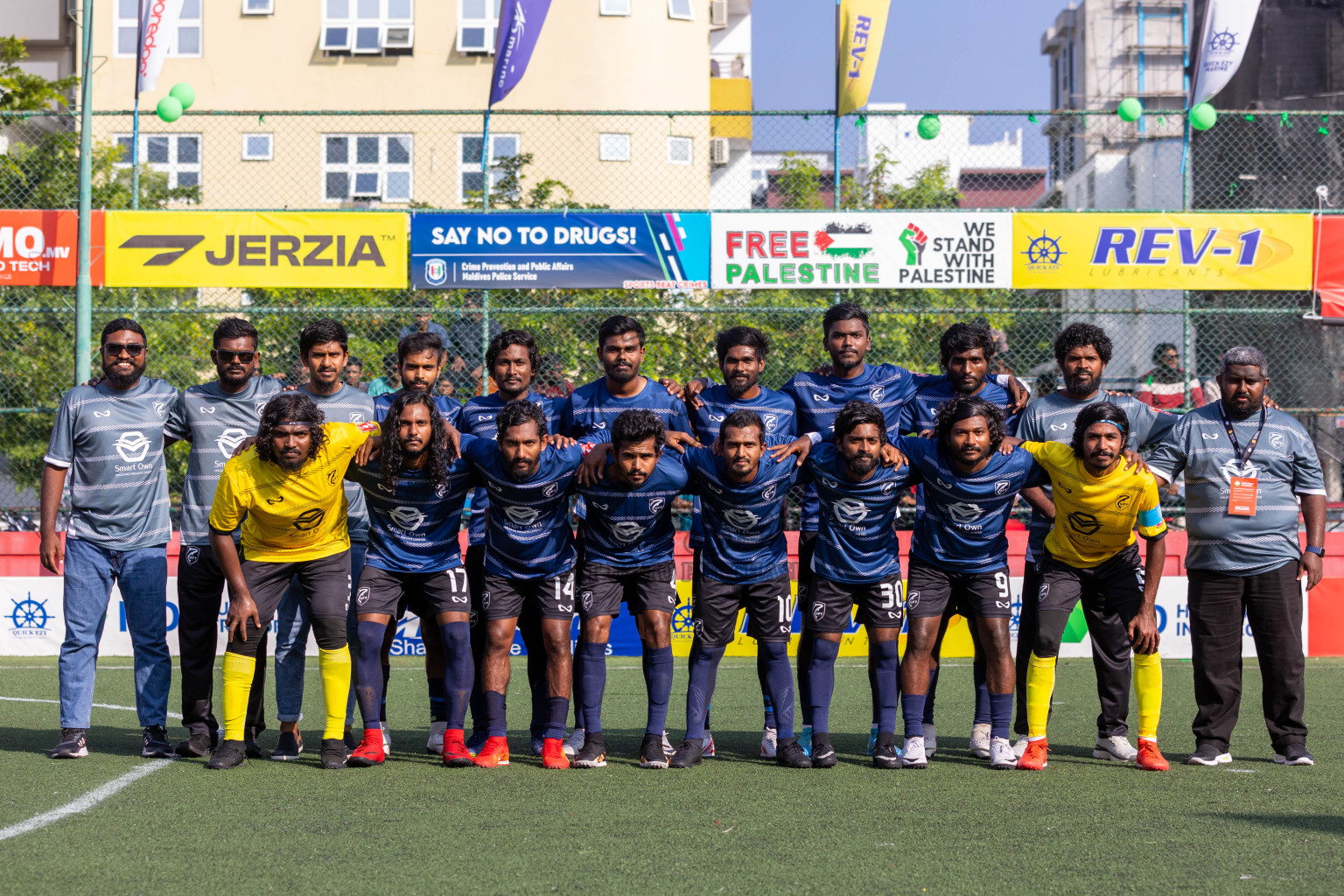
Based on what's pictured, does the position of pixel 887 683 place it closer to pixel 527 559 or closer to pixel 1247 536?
pixel 527 559

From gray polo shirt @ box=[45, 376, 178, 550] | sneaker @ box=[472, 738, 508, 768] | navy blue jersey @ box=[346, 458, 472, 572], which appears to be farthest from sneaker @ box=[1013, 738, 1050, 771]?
gray polo shirt @ box=[45, 376, 178, 550]

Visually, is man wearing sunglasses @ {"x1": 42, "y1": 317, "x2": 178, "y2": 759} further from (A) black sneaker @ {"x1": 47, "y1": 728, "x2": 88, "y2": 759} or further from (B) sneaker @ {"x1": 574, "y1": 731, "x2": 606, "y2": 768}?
(B) sneaker @ {"x1": 574, "y1": 731, "x2": 606, "y2": 768}

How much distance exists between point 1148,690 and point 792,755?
68.2 inches

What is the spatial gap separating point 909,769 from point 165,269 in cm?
803

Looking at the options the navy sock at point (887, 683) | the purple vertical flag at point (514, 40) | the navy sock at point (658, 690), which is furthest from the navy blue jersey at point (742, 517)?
the purple vertical flag at point (514, 40)

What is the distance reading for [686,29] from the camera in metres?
26.7

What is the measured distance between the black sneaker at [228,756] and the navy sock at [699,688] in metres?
2.05

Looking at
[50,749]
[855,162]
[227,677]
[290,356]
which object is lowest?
[50,749]

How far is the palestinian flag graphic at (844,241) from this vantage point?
37.8 feet

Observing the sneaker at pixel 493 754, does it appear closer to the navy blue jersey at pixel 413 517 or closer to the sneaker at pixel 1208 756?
the navy blue jersey at pixel 413 517

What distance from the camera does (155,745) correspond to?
6.66m

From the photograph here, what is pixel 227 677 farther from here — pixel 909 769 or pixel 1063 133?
pixel 1063 133

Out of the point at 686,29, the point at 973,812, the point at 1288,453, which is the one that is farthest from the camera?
the point at 686,29

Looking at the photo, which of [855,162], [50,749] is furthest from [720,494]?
[855,162]
